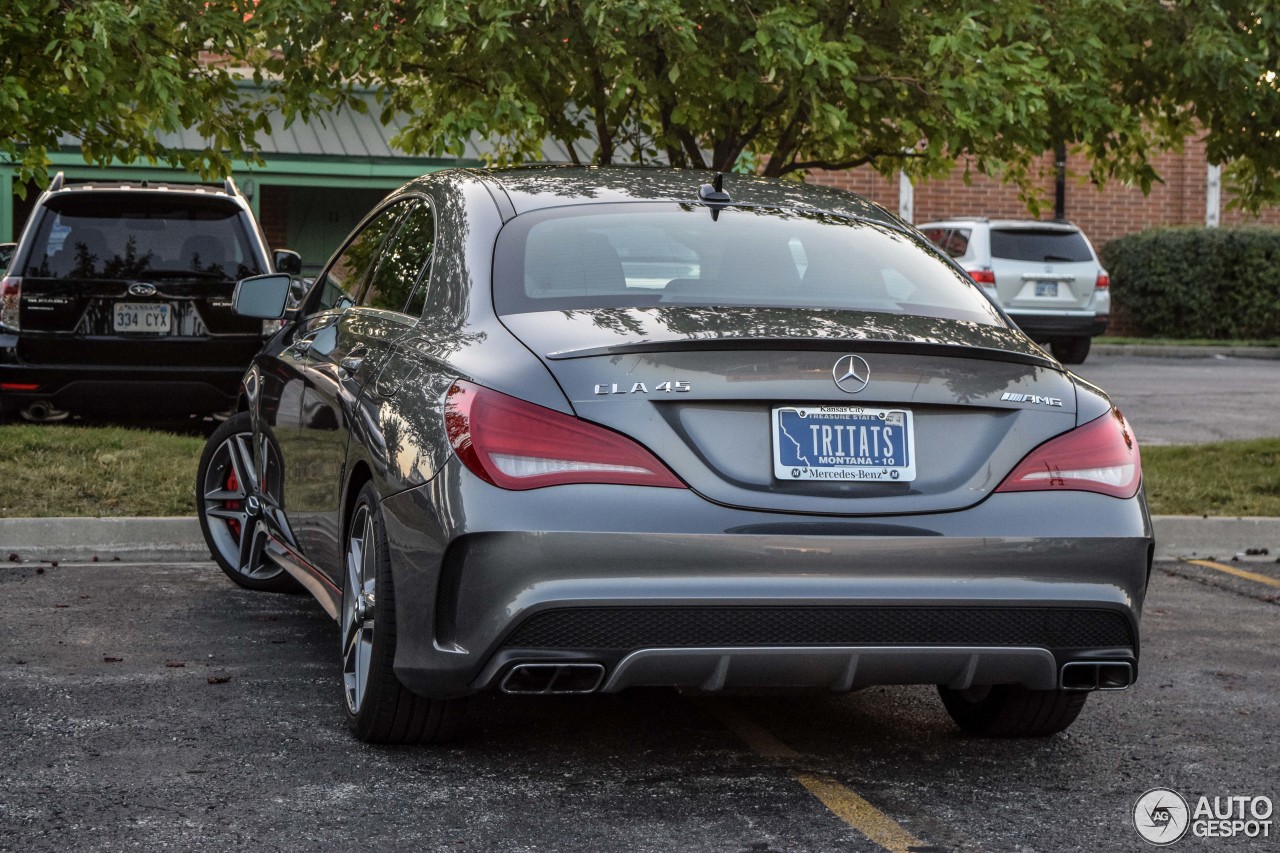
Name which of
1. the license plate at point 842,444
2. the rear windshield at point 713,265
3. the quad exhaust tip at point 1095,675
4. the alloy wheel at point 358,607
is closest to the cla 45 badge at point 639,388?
the license plate at point 842,444

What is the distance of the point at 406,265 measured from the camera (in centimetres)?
535

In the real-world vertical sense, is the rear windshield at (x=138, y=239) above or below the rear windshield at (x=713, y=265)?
below

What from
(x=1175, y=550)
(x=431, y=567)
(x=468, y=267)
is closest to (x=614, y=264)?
(x=468, y=267)

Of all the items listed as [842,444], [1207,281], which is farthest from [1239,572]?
[1207,281]

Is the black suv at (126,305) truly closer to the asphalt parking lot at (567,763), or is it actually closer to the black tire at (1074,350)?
the asphalt parking lot at (567,763)

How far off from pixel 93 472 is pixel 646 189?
17.0 ft

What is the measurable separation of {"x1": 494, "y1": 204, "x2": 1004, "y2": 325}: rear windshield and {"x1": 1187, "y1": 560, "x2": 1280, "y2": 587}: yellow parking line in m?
3.64

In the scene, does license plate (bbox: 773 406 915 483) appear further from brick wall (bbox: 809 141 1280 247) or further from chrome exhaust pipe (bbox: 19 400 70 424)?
brick wall (bbox: 809 141 1280 247)

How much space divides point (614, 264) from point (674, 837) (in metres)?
1.58

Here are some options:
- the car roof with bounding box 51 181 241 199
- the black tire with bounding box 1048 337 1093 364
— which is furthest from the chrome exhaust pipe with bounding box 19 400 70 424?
the black tire with bounding box 1048 337 1093 364

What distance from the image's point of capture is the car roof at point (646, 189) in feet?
16.8

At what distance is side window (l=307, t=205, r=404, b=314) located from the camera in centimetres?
591

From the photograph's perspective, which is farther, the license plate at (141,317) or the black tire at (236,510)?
the license plate at (141,317)

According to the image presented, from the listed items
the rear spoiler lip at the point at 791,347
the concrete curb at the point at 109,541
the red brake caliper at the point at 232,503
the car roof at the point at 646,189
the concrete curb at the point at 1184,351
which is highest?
the car roof at the point at 646,189
